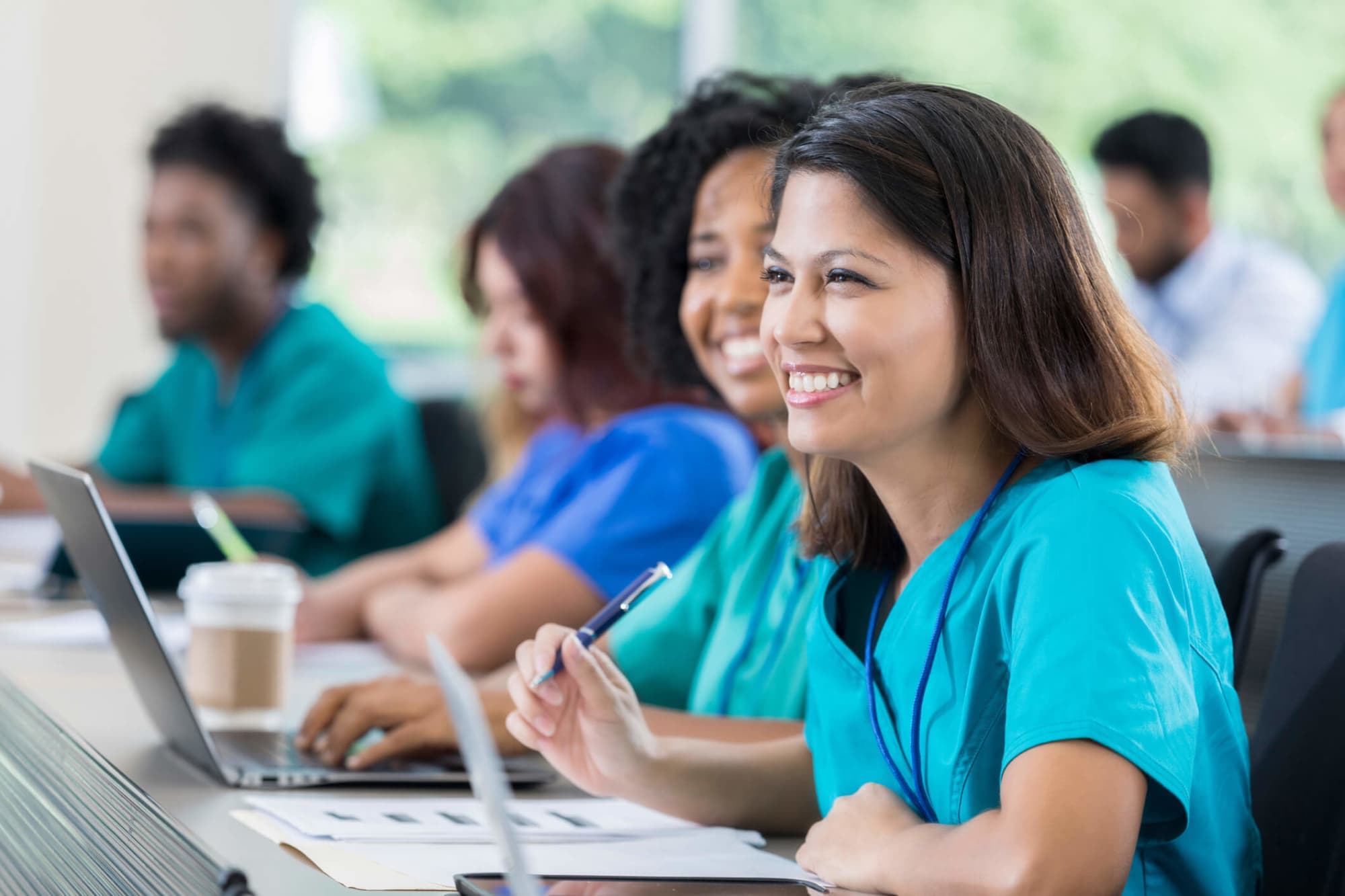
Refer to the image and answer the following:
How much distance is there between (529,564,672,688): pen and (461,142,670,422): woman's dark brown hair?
994mm

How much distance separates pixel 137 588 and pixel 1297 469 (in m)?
1.45

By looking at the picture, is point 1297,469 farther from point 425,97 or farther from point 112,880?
point 425,97

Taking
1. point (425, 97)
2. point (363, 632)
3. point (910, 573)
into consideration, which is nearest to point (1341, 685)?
point (910, 573)

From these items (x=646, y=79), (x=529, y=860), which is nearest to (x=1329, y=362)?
(x=646, y=79)

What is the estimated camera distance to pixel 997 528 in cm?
88

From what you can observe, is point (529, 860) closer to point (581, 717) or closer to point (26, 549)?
point (581, 717)

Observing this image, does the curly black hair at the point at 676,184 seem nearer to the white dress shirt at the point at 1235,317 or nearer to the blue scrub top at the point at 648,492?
the blue scrub top at the point at 648,492

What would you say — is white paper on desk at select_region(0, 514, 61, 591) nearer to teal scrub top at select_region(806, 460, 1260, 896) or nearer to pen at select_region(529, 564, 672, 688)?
pen at select_region(529, 564, 672, 688)

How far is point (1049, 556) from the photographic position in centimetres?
79

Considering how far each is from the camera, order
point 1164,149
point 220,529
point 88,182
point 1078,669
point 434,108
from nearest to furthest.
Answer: point 1078,669
point 220,529
point 1164,149
point 88,182
point 434,108

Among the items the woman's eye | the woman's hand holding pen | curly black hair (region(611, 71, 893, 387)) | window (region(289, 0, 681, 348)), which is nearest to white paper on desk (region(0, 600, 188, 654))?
curly black hair (region(611, 71, 893, 387))

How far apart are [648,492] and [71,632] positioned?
69cm

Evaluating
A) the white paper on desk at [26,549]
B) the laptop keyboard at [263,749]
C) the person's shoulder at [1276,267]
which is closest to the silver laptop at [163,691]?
the laptop keyboard at [263,749]

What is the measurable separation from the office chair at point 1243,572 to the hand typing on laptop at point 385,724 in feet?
1.94
